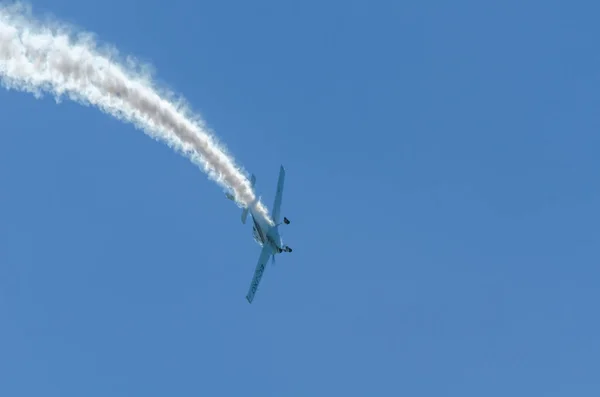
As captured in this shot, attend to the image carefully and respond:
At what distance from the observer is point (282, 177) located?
2357 inches

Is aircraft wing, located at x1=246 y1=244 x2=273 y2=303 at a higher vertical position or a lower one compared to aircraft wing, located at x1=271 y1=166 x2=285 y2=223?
lower

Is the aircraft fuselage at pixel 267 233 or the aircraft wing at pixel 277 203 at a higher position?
the aircraft wing at pixel 277 203

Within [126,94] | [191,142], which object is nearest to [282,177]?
[191,142]

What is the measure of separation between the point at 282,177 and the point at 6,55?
99.2ft

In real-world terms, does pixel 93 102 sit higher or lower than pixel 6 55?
higher

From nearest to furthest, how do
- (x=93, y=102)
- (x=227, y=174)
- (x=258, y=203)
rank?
(x=93, y=102)
(x=227, y=174)
(x=258, y=203)

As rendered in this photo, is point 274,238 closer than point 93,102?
No

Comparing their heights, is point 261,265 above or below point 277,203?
below

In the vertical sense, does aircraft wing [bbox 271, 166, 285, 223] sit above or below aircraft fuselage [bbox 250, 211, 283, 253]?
above

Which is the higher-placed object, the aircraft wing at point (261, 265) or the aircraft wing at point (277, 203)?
the aircraft wing at point (277, 203)

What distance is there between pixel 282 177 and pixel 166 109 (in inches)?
648

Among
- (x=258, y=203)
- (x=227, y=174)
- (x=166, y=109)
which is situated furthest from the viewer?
(x=258, y=203)

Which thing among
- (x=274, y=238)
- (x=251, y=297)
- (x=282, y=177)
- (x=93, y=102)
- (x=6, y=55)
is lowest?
(x=6, y=55)

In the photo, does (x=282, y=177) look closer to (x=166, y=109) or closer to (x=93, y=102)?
(x=166, y=109)
